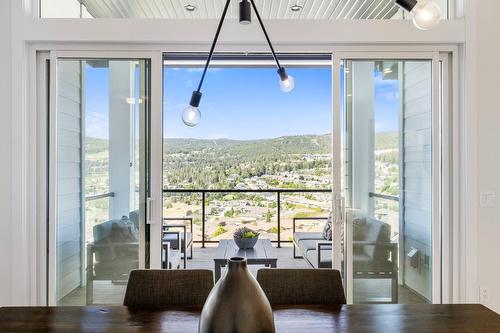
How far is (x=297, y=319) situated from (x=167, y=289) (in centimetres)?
59

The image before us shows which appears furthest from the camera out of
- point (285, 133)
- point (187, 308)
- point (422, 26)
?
point (285, 133)

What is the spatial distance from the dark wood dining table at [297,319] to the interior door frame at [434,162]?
1.28 metres

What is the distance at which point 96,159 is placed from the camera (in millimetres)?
2729

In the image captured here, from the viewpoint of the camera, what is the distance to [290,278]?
1620 millimetres

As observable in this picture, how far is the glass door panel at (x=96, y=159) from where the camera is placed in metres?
2.72

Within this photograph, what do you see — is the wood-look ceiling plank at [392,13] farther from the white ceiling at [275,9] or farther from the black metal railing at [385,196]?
the black metal railing at [385,196]

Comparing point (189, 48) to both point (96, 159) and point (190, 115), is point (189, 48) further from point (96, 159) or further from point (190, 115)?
point (96, 159)

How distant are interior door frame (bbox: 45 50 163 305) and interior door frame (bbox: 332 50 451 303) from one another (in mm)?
1314
